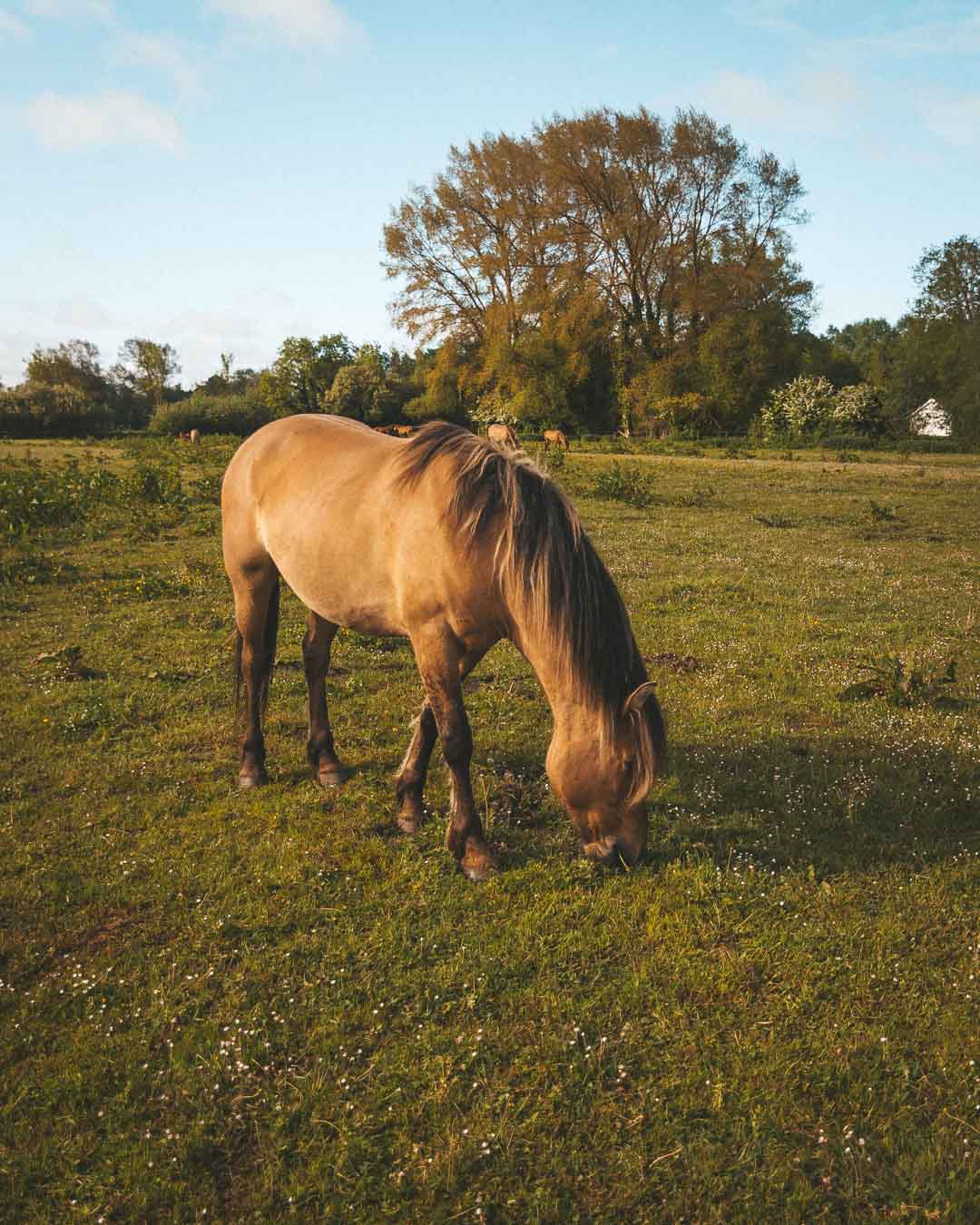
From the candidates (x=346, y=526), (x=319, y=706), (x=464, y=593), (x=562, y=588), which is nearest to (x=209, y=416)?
(x=319, y=706)

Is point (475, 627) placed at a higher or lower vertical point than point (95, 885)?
higher

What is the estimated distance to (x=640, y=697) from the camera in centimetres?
354

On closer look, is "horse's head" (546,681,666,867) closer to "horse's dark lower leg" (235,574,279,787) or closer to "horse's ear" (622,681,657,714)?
"horse's ear" (622,681,657,714)

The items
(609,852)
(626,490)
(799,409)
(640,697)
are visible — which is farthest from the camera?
(799,409)

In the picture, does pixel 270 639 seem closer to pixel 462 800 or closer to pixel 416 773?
pixel 416 773

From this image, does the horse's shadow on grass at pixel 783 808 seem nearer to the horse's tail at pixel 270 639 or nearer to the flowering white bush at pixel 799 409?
the horse's tail at pixel 270 639

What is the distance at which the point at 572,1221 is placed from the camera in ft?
7.74

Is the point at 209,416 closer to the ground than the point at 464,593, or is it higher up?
higher up

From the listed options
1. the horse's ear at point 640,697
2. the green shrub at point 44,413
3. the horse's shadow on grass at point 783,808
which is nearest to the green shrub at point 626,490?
the horse's shadow on grass at point 783,808

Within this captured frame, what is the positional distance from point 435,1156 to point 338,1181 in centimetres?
34

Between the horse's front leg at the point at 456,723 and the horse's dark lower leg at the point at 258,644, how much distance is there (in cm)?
172

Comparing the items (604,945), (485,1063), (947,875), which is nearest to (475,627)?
(604,945)

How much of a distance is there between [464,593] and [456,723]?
769 mm

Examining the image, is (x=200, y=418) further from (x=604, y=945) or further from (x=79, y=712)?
(x=604, y=945)
